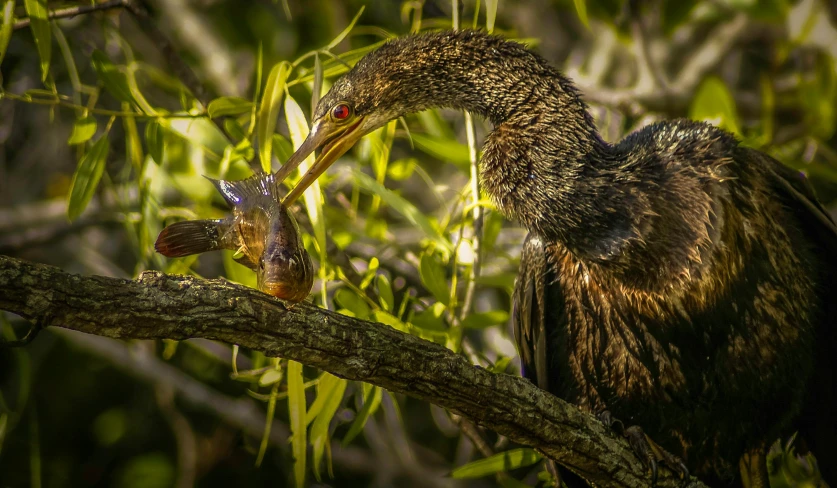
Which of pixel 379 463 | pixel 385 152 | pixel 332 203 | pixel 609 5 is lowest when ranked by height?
pixel 379 463

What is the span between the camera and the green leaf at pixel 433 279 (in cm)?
284

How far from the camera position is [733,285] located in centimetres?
274

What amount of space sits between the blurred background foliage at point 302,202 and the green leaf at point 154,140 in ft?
0.37

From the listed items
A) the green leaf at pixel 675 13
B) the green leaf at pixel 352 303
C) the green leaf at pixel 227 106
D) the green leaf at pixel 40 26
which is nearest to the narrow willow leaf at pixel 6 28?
the green leaf at pixel 40 26

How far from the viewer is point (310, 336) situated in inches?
75.4

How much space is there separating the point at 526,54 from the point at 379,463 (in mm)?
2695

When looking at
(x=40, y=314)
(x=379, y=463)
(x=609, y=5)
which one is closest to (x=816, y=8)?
(x=609, y=5)

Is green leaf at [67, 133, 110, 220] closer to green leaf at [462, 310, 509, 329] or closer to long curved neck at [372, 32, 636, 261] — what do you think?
long curved neck at [372, 32, 636, 261]

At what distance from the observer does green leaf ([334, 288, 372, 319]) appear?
2.83 m

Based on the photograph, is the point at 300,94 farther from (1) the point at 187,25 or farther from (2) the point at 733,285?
(2) the point at 733,285

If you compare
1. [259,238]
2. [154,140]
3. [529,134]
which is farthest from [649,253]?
[154,140]

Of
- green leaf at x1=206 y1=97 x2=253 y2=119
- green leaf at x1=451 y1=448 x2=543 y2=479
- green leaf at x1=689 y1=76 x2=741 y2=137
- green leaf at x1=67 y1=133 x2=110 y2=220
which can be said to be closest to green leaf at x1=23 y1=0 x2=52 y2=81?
green leaf at x1=67 y1=133 x2=110 y2=220

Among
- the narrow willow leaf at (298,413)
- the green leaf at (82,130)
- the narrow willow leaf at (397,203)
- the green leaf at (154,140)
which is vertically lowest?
the narrow willow leaf at (298,413)

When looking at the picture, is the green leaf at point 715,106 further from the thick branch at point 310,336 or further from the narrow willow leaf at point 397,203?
the thick branch at point 310,336
